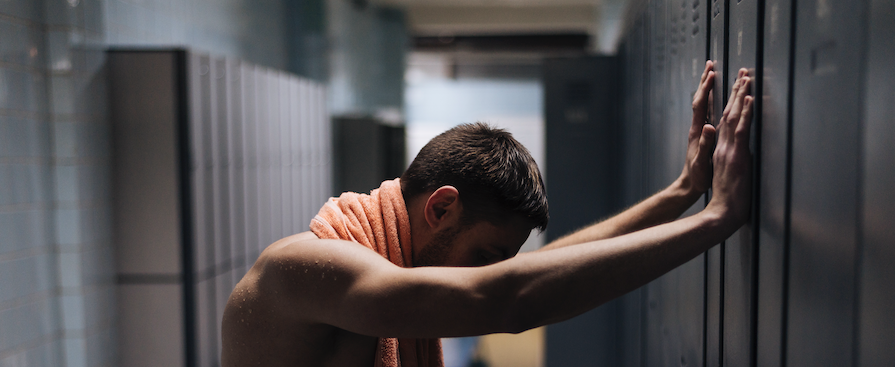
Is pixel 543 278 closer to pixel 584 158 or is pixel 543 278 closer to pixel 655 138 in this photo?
pixel 655 138

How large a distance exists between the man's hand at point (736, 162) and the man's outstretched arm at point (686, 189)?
9cm

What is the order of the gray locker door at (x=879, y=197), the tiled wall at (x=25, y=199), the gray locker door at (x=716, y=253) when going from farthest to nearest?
the tiled wall at (x=25, y=199) → the gray locker door at (x=716, y=253) → the gray locker door at (x=879, y=197)

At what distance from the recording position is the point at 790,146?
595mm

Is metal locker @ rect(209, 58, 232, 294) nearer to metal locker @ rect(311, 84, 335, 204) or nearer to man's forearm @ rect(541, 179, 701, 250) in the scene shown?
metal locker @ rect(311, 84, 335, 204)

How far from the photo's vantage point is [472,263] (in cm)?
96

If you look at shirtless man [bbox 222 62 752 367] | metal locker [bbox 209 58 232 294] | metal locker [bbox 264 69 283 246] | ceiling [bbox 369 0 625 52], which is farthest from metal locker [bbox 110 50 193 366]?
ceiling [bbox 369 0 625 52]

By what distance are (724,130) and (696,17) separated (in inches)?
13.0

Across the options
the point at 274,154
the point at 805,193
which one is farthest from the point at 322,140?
the point at 805,193

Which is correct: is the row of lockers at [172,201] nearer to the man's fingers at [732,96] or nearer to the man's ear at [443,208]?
the man's ear at [443,208]

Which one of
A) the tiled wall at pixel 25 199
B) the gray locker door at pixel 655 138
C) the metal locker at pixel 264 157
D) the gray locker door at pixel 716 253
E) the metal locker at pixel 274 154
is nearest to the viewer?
the gray locker door at pixel 716 253

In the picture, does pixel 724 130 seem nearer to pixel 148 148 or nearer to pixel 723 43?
pixel 723 43

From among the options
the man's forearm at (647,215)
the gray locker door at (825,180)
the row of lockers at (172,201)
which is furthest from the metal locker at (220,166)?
the gray locker door at (825,180)

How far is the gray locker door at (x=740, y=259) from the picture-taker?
68cm

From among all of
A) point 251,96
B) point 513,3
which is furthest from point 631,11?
point 513,3
